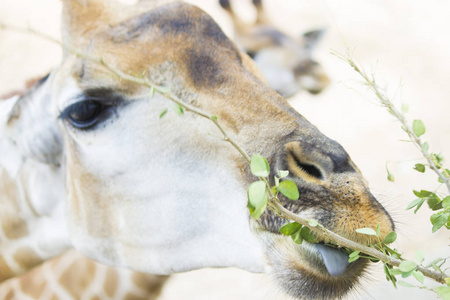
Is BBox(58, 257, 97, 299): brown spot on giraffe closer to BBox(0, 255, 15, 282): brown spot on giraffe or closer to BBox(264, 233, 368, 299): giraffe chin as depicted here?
BBox(0, 255, 15, 282): brown spot on giraffe

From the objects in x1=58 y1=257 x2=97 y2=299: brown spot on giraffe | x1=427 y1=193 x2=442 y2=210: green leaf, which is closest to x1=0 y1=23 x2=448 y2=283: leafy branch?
x1=427 y1=193 x2=442 y2=210: green leaf

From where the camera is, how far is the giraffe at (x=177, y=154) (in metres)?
1.04

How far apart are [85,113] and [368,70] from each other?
546cm

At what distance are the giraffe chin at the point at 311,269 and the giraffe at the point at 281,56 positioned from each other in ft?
8.11

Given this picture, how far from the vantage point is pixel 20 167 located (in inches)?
69.7

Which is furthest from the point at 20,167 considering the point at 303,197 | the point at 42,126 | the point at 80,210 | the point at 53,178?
the point at 303,197

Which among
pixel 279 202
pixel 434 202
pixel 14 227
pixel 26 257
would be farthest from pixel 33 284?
pixel 434 202

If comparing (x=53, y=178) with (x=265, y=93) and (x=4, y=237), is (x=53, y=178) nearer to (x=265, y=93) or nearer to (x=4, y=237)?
(x=4, y=237)

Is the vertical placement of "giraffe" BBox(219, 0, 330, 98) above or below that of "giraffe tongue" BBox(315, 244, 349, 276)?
below

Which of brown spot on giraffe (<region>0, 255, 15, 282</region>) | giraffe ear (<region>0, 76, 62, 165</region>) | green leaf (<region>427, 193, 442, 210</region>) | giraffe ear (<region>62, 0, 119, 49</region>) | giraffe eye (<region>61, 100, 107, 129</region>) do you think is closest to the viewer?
green leaf (<region>427, 193, 442, 210</region>)

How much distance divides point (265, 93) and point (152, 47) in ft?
1.18

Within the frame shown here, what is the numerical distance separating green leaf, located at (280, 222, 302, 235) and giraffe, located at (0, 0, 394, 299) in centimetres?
8

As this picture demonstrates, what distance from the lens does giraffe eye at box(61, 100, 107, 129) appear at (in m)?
1.36

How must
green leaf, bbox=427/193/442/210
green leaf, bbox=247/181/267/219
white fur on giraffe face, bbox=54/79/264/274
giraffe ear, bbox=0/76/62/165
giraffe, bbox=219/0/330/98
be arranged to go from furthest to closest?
giraffe, bbox=219/0/330/98
giraffe ear, bbox=0/76/62/165
white fur on giraffe face, bbox=54/79/264/274
green leaf, bbox=427/193/442/210
green leaf, bbox=247/181/267/219
